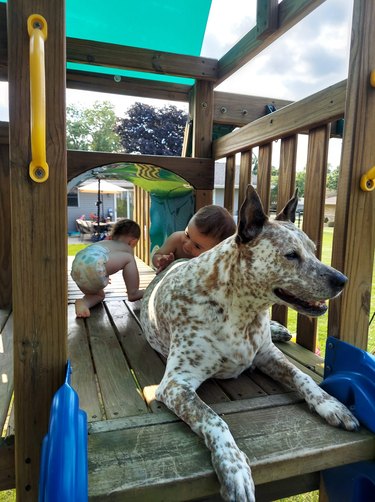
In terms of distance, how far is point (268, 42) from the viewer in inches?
115

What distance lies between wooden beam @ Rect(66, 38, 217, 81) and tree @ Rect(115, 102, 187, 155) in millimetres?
24789

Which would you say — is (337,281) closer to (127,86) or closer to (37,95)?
(37,95)

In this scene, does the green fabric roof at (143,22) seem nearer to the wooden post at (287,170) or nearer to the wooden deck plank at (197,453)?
the wooden post at (287,170)

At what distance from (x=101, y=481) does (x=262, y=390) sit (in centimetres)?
102

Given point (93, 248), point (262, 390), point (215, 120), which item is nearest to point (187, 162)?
point (215, 120)

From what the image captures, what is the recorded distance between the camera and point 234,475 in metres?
1.23

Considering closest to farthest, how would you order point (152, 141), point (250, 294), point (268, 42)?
1. point (250, 294)
2. point (268, 42)
3. point (152, 141)

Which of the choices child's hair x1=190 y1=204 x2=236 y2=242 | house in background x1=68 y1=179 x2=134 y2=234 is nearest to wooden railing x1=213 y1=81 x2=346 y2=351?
child's hair x1=190 y1=204 x2=236 y2=242

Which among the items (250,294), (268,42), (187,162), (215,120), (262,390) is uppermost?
(268,42)

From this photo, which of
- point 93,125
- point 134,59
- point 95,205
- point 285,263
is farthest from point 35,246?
point 93,125

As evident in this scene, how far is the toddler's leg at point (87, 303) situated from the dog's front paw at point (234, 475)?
211 centimetres

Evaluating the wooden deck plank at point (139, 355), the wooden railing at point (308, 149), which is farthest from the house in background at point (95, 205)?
the wooden railing at point (308, 149)

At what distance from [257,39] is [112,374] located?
279 cm

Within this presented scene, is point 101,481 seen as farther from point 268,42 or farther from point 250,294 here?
point 268,42
